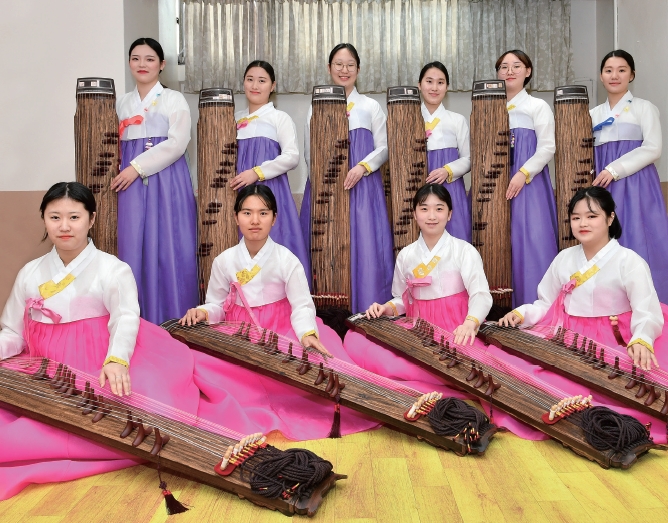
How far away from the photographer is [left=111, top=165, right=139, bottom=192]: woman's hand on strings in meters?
3.61

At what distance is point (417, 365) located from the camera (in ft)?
9.31

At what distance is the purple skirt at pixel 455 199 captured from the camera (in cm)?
390

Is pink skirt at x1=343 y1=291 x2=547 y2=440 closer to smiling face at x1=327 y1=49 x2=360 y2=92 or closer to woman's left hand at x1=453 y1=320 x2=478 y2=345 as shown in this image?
woman's left hand at x1=453 y1=320 x2=478 y2=345

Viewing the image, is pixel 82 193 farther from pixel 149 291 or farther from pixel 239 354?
pixel 149 291

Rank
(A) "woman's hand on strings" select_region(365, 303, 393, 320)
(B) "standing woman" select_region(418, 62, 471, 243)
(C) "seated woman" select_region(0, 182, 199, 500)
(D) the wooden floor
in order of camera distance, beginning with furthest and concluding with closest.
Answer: (B) "standing woman" select_region(418, 62, 471, 243) → (A) "woman's hand on strings" select_region(365, 303, 393, 320) → (C) "seated woman" select_region(0, 182, 199, 500) → (D) the wooden floor

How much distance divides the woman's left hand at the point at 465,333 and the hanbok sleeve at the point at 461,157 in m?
1.20

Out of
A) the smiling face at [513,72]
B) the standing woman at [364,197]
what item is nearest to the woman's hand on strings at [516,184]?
the smiling face at [513,72]

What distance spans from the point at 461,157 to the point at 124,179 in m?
1.80

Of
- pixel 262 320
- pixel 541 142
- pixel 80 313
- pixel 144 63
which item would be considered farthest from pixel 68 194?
pixel 541 142

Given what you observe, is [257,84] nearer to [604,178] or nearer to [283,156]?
[283,156]

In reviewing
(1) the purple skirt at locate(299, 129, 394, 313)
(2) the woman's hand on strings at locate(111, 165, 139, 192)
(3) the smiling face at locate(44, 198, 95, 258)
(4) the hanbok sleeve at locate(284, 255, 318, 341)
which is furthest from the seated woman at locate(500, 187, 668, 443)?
(2) the woman's hand on strings at locate(111, 165, 139, 192)

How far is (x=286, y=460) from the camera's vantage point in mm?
1989

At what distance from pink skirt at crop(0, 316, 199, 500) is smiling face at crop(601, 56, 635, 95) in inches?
104

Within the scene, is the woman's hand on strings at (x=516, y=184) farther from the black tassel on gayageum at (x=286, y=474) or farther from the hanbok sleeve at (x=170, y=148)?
the black tassel on gayageum at (x=286, y=474)
